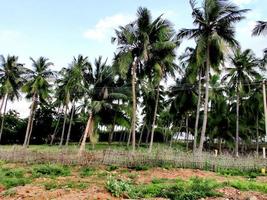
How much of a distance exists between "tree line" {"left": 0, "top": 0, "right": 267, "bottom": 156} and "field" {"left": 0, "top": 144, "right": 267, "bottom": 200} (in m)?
3.90

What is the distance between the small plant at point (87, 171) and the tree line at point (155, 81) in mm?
5361

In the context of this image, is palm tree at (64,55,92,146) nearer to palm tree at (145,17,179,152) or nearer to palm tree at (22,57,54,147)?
palm tree at (22,57,54,147)

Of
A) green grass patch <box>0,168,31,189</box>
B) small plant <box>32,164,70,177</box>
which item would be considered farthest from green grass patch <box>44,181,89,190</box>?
small plant <box>32,164,70,177</box>

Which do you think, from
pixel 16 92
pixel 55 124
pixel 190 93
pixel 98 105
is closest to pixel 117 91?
pixel 98 105

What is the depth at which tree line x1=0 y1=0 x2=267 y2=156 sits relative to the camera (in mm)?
26500

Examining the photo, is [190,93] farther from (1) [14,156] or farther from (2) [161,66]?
(1) [14,156]

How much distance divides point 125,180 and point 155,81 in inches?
607

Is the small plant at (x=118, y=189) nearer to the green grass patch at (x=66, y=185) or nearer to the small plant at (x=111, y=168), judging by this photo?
the green grass patch at (x=66, y=185)

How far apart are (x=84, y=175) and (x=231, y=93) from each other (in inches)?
1215

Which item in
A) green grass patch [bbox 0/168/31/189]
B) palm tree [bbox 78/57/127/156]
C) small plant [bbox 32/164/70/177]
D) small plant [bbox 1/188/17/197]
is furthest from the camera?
palm tree [bbox 78/57/127/156]

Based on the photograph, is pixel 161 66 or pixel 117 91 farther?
pixel 117 91

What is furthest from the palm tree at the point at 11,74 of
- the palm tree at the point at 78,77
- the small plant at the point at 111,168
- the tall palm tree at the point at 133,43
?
the small plant at the point at 111,168

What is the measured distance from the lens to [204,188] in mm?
11391

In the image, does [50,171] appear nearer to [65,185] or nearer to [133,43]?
[65,185]
